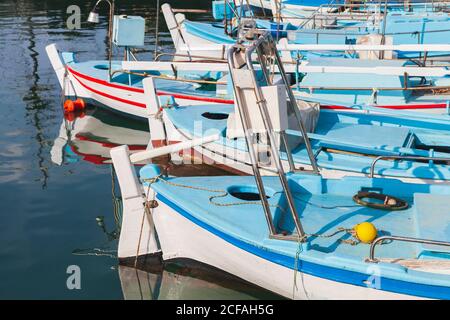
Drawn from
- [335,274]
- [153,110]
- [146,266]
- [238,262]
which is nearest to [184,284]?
[146,266]

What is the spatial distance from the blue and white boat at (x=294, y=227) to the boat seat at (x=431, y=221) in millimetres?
12

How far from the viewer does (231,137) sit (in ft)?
36.2

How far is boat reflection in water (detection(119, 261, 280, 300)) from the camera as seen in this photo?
8.33 m

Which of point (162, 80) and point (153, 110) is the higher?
point (162, 80)

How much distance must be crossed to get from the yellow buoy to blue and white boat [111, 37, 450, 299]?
0.01 metres

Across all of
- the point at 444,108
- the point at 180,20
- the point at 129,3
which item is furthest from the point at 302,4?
the point at 444,108

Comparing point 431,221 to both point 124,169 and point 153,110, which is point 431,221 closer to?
point 124,169

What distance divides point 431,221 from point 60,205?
21.5 ft

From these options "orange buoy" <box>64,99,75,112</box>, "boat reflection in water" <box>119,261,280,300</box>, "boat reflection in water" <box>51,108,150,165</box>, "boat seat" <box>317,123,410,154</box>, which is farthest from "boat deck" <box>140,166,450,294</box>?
"orange buoy" <box>64,99,75,112</box>

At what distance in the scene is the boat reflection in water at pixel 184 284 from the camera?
328 inches

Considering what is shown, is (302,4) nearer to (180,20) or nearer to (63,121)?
(180,20)

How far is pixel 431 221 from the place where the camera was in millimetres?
7570

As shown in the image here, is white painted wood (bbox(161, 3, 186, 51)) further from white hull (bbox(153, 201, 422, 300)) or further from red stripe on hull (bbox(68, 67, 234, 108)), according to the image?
white hull (bbox(153, 201, 422, 300))

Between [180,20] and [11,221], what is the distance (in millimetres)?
12186
